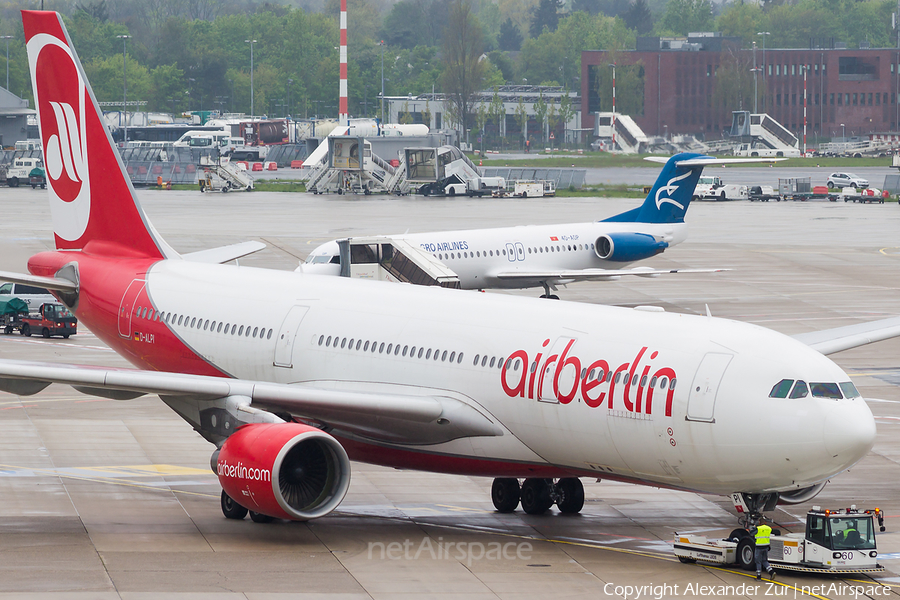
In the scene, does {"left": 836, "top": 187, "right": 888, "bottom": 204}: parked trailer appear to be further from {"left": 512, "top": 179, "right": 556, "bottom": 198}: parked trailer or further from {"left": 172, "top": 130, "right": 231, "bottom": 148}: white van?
{"left": 172, "top": 130, "right": 231, "bottom": 148}: white van

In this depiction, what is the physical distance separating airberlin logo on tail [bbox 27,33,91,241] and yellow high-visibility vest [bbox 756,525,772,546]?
19.0 meters

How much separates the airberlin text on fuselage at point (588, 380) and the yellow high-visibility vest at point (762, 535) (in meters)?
2.44

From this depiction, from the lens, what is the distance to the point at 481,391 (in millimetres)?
23172

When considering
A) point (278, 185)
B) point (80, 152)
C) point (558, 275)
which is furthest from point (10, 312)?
point (278, 185)

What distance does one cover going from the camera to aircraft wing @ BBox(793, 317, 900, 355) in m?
27.2

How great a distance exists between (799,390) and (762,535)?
254cm

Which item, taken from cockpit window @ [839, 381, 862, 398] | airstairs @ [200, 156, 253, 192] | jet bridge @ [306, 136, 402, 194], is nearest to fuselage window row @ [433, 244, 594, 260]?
cockpit window @ [839, 381, 862, 398]

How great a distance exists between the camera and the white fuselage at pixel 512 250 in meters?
54.1

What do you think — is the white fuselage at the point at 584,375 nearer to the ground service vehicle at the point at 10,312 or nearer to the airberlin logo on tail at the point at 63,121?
the airberlin logo on tail at the point at 63,121

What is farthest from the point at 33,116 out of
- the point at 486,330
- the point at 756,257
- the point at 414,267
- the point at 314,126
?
the point at 486,330

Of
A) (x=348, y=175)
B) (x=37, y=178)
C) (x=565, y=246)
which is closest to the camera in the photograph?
(x=565, y=246)

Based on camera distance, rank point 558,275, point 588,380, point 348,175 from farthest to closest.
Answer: point 348,175 < point 558,275 < point 588,380

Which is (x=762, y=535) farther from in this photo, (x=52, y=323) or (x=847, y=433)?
(x=52, y=323)

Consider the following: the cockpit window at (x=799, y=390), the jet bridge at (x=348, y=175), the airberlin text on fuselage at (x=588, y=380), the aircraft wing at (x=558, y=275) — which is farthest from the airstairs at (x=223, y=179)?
the cockpit window at (x=799, y=390)
